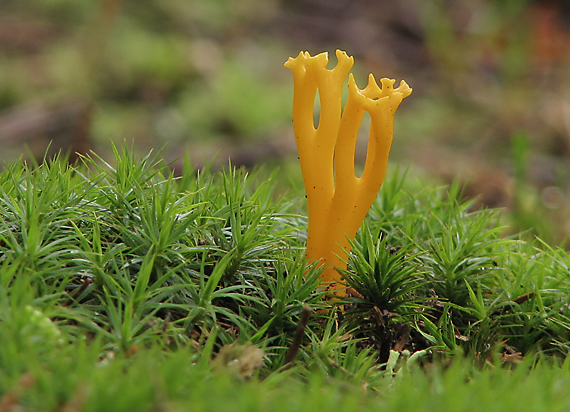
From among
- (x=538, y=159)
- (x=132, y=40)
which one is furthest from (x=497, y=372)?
(x=132, y=40)

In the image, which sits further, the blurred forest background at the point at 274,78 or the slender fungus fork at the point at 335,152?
the blurred forest background at the point at 274,78

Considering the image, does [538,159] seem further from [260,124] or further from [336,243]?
[336,243]

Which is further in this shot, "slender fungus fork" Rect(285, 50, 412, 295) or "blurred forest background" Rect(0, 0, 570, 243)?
"blurred forest background" Rect(0, 0, 570, 243)

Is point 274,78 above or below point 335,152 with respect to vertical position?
above
